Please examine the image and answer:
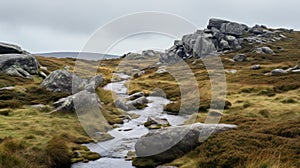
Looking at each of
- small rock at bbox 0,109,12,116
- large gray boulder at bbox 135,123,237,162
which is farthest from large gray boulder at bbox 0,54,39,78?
large gray boulder at bbox 135,123,237,162

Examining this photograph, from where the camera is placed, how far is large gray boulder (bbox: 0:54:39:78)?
55.9 meters

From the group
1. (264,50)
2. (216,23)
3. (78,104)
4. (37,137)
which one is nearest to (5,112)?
(78,104)

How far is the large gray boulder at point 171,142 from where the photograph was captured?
66.6ft

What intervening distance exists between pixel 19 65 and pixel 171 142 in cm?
4667

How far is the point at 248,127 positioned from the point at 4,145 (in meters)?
16.5

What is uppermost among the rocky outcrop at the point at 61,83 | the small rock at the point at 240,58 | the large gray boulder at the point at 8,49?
the large gray boulder at the point at 8,49

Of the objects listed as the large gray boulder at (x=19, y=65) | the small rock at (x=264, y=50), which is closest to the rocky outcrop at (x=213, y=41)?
the small rock at (x=264, y=50)

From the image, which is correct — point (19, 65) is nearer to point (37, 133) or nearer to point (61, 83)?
point (61, 83)

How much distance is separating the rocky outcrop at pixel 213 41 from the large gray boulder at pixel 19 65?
65.6 metres

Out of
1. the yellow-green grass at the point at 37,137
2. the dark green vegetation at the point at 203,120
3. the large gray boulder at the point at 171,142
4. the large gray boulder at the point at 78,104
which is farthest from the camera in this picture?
the large gray boulder at the point at 78,104

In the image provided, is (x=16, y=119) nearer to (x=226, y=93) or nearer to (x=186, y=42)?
(x=226, y=93)

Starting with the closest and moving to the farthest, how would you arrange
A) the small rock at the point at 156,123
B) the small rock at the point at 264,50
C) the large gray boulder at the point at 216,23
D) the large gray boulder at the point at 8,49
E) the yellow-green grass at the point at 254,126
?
the yellow-green grass at the point at 254,126 → the small rock at the point at 156,123 → the large gray boulder at the point at 8,49 → the small rock at the point at 264,50 → the large gray boulder at the point at 216,23

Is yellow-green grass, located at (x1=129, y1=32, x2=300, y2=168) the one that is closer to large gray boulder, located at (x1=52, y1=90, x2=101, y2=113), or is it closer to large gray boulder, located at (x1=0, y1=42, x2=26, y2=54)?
large gray boulder, located at (x1=52, y1=90, x2=101, y2=113)

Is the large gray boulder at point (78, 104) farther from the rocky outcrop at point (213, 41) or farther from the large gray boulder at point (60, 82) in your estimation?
the rocky outcrop at point (213, 41)
